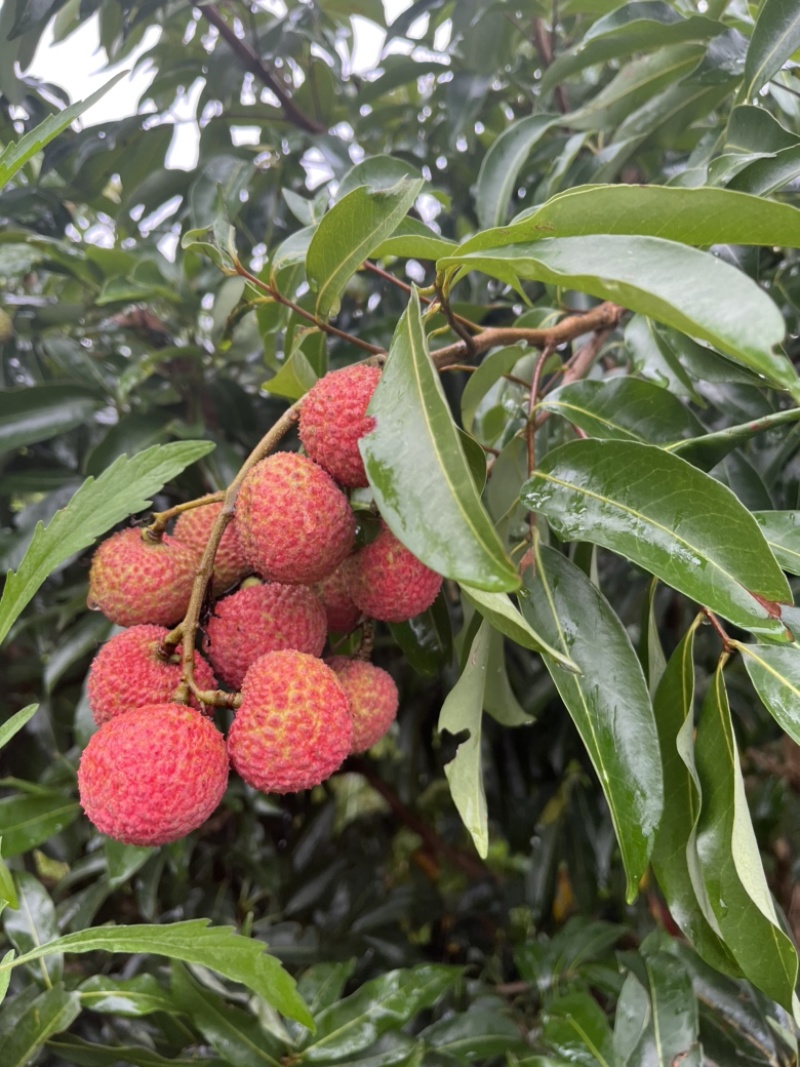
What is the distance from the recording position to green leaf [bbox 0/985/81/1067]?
75 centimetres

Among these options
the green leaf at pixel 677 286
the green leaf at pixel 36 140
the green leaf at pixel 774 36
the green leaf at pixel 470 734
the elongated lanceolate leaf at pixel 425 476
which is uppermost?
the green leaf at pixel 36 140

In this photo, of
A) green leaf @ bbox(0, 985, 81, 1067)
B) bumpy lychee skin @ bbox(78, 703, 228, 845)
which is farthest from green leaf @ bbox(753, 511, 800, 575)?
green leaf @ bbox(0, 985, 81, 1067)

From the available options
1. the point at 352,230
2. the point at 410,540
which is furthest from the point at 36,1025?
the point at 352,230

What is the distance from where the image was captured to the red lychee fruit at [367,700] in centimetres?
70

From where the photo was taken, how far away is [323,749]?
2.01 ft

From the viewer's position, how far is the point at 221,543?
2.31 ft

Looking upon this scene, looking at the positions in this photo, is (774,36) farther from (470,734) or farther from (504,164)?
(470,734)

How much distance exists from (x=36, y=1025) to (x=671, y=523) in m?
0.77

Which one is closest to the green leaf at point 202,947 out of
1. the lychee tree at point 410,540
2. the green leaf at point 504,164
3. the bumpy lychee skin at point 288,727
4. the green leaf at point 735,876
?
the lychee tree at point 410,540

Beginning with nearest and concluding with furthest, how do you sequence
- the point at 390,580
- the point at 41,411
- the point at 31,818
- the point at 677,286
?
the point at 677,286
the point at 390,580
the point at 31,818
the point at 41,411

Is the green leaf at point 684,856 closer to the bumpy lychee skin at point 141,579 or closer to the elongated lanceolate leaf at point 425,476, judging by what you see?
the elongated lanceolate leaf at point 425,476

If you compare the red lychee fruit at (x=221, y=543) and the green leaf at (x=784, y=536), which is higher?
the red lychee fruit at (x=221, y=543)

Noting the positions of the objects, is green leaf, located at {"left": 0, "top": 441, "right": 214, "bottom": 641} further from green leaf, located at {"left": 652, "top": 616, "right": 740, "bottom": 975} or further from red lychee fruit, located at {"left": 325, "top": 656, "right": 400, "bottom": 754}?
green leaf, located at {"left": 652, "top": 616, "right": 740, "bottom": 975}

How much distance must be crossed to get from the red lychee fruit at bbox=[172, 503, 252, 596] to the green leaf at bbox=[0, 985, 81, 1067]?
0.44 metres
